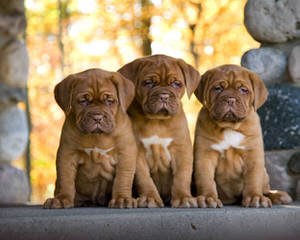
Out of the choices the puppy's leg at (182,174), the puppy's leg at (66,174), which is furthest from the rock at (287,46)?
the puppy's leg at (66,174)

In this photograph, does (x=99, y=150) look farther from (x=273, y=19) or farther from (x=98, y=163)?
(x=273, y=19)

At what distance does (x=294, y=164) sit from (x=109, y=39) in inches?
345

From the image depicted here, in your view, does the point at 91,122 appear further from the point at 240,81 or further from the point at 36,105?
the point at 36,105

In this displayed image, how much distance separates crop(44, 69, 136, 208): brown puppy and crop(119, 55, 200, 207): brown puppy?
0.56 ft

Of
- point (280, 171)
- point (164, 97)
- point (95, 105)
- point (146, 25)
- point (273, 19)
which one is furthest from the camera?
point (146, 25)

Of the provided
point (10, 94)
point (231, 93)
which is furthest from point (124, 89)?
point (10, 94)

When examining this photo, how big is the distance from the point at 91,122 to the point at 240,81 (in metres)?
1.29

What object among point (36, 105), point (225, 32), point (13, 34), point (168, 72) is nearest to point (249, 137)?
point (168, 72)

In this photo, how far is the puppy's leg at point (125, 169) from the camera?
3.87 m

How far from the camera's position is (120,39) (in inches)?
495

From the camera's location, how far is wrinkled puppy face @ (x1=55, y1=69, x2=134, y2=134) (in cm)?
369

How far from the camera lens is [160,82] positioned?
4.01m

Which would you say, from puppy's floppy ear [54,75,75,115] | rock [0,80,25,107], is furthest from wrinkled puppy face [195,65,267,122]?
rock [0,80,25,107]

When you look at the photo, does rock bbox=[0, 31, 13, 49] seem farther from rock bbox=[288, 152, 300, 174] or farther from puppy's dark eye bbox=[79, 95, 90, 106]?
rock bbox=[288, 152, 300, 174]
